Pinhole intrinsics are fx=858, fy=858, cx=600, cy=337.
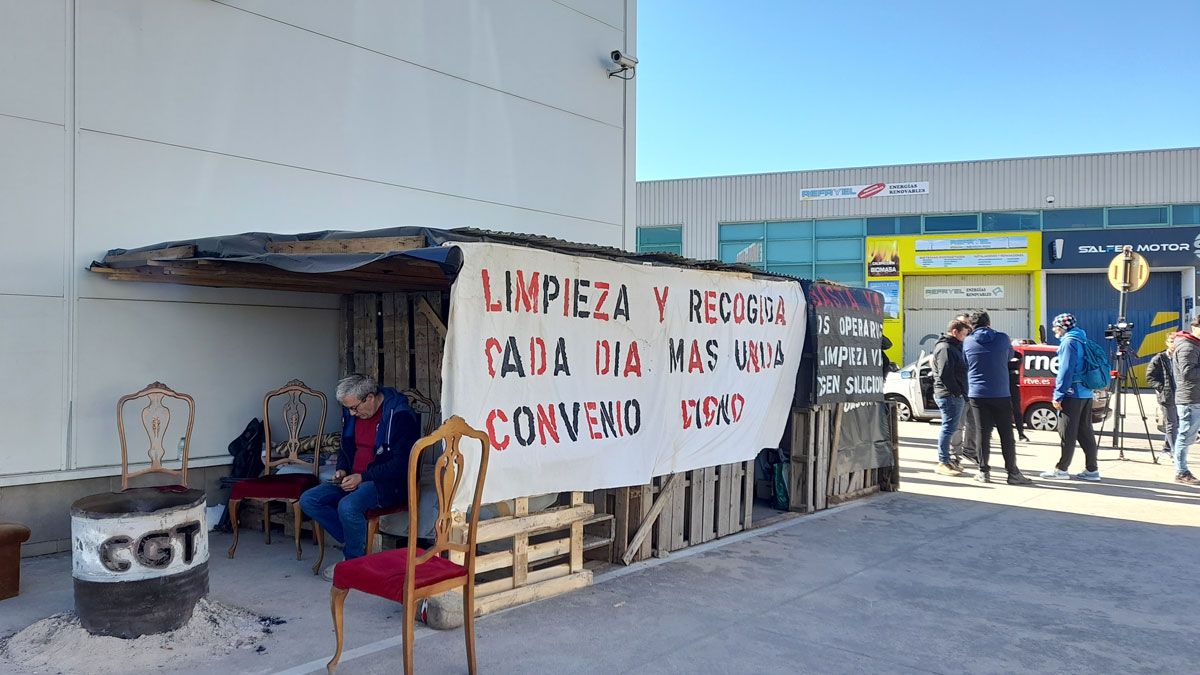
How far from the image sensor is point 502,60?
10.1 metres

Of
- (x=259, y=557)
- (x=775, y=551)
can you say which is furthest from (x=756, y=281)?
(x=259, y=557)

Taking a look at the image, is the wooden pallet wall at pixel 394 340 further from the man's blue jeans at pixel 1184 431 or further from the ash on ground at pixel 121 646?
the man's blue jeans at pixel 1184 431

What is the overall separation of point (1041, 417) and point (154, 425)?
47.0 ft

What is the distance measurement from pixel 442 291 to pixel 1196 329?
29.8 feet

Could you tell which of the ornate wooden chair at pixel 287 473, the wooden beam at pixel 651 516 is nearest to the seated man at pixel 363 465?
the ornate wooden chair at pixel 287 473

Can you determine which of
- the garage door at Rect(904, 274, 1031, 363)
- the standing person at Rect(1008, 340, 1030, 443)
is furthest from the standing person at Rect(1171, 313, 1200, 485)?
the garage door at Rect(904, 274, 1031, 363)

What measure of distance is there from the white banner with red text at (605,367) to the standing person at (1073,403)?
4.26 metres

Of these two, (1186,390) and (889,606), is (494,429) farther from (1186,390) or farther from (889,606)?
(1186,390)

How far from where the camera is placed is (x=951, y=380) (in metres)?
10.5

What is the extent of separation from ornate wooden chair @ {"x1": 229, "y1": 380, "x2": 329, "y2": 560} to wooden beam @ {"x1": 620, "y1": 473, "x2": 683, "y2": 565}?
86.7 inches

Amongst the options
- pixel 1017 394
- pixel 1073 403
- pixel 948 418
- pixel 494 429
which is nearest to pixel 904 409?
pixel 1017 394

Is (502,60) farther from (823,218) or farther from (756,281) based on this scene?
(823,218)

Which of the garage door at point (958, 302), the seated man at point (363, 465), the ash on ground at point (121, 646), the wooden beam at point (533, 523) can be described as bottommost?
the ash on ground at point (121, 646)

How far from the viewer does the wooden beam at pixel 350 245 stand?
5246 millimetres
